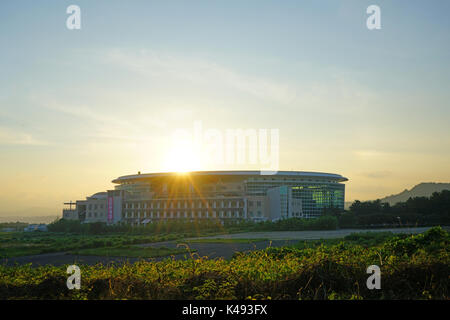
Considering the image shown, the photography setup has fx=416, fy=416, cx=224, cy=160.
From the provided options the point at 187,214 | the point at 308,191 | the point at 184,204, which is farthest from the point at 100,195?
→ the point at 308,191

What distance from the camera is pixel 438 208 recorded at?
6850 centimetres

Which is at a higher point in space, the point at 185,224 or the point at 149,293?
the point at 149,293

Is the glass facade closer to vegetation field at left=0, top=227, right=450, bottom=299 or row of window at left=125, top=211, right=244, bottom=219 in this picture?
row of window at left=125, top=211, right=244, bottom=219

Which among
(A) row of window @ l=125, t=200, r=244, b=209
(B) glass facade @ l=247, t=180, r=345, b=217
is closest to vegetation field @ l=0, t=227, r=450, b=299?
(A) row of window @ l=125, t=200, r=244, b=209

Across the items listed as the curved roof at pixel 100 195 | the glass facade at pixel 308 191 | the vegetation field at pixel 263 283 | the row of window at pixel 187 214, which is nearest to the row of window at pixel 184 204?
the row of window at pixel 187 214

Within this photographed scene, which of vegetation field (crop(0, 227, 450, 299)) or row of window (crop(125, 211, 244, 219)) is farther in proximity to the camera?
row of window (crop(125, 211, 244, 219))

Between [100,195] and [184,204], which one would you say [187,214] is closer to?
[184,204]

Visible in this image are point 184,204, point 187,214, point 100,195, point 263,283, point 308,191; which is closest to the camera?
point 263,283

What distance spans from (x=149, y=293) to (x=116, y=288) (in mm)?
886

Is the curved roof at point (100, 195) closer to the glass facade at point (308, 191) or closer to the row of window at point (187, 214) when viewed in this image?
the row of window at point (187, 214)

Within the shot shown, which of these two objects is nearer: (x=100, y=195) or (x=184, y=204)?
(x=184, y=204)
